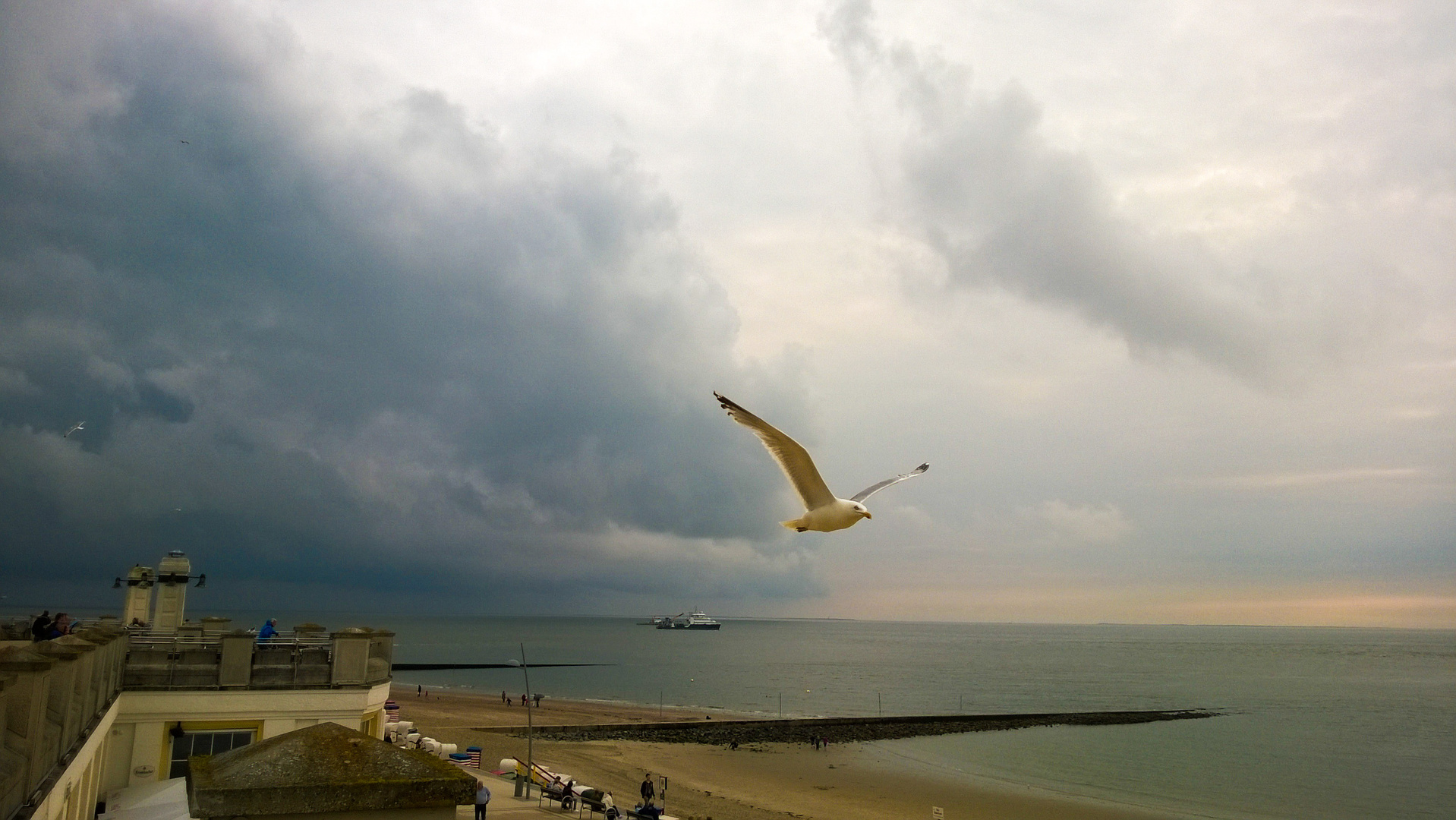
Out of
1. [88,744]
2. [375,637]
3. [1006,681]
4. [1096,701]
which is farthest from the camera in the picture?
[1006,681]

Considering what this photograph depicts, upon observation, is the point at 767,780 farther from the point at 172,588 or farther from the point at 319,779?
the point at 319,779

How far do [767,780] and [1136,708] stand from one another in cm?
A: 5908

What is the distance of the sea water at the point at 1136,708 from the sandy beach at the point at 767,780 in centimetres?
361

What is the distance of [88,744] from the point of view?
10.7 m

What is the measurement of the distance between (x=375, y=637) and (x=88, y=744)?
6.61m

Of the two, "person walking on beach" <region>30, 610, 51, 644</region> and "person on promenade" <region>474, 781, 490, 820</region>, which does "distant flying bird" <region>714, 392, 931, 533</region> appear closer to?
"person on promenade" <region>474, 781, 490, 820</region>

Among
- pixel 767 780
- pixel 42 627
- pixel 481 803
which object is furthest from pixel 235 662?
pixel 767 780

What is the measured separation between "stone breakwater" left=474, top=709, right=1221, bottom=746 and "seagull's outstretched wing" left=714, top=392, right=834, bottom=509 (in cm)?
4654

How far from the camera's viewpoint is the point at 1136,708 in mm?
88500

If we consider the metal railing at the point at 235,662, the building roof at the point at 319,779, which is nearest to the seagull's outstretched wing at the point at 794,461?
the building roof at the point at 319,779

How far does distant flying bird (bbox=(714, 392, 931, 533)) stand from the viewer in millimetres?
10828

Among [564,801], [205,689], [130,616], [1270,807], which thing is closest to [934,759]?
[1270,807]

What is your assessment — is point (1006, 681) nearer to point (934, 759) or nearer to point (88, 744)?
point (934, 759)

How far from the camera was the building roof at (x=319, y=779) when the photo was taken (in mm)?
3609
